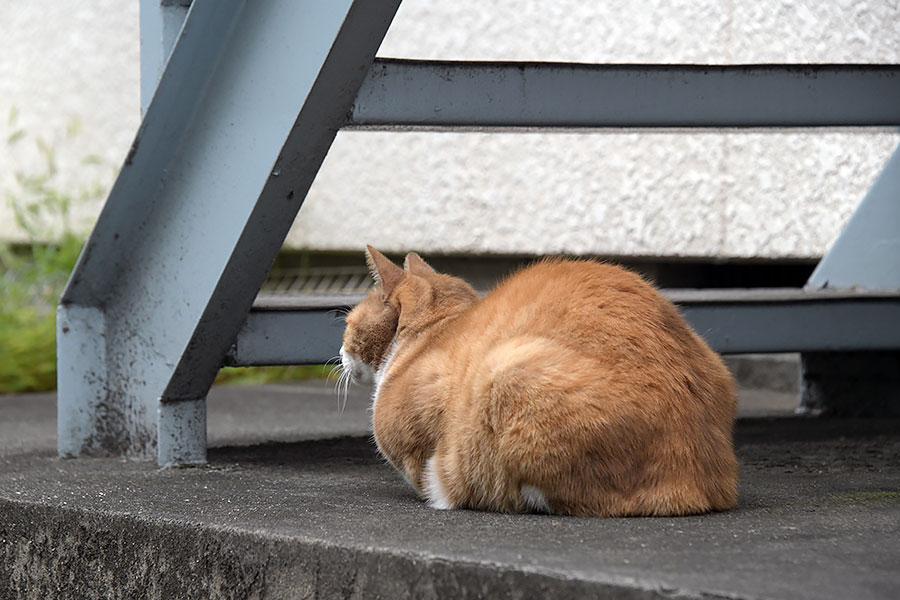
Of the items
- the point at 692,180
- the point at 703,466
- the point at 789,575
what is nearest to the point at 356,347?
the point at 703,466

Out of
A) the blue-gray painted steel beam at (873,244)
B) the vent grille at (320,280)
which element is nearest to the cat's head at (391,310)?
the blue-gray painted steel beam at (873,244)

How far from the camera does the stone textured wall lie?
432 centimetres

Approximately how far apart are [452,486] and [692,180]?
2.88 m

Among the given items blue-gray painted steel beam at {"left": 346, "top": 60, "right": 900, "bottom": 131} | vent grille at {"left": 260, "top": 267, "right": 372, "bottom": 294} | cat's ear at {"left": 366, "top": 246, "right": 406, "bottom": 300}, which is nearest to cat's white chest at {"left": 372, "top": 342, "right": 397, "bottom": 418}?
cat's ear at {"left": 366, "top": 246, "right": 406, "bottom": 300}

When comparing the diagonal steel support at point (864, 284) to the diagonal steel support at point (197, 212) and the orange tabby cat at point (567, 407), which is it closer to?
the orange tabby cat at point (567, 407)

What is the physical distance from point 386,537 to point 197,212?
1043 millimetres

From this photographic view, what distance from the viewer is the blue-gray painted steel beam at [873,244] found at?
3.53 m

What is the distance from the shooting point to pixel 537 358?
1.93m

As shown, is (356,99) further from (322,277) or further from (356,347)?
(322,277)

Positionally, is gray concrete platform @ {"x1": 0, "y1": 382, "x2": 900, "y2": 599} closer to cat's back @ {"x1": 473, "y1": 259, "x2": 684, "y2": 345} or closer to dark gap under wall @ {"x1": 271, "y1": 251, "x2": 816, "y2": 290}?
cat's back @ {"x1": 473, "y1": 259, "x2": 684, "y2": 345}

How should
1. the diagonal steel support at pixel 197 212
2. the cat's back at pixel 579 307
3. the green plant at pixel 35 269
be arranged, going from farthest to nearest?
1. the green plant at pixel 35 269
2. the diagonal steel support at pixel 197 212
3. the cat's back at pixel 579 307

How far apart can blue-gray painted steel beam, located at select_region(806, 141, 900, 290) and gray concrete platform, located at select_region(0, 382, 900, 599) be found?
33.1 inches

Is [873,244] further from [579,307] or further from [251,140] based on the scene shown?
[251,140]

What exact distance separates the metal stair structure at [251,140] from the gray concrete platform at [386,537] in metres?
0.23
